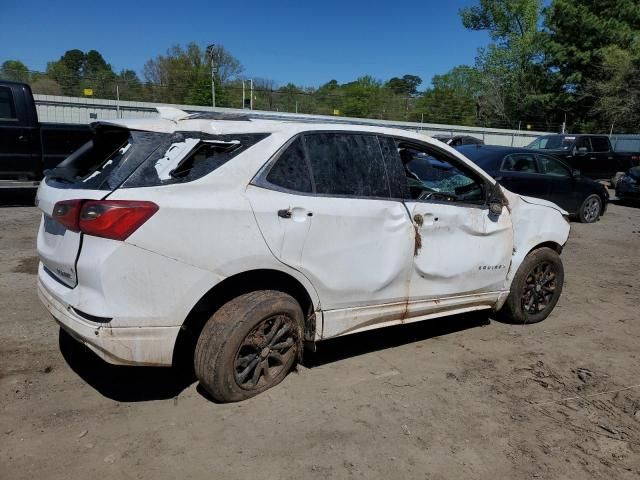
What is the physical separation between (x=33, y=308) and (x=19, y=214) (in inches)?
211

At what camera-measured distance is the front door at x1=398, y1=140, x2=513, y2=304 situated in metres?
3.82

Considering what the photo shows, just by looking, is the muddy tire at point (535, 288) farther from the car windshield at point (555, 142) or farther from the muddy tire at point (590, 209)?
the car windshield at point (555, 142)

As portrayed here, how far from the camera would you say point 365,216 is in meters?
3.45

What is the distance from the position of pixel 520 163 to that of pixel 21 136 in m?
9.12

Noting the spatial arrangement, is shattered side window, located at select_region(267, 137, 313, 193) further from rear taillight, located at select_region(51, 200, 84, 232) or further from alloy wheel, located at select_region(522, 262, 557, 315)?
alloy wheel, located at select_region(522, 262, 557, 315)

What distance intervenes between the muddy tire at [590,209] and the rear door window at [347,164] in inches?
357

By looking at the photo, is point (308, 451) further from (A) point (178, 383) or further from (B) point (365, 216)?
(B) point (365, 216)

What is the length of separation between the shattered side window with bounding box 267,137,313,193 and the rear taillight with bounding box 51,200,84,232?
3.49 feet

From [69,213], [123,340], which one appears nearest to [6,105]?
[69,213]

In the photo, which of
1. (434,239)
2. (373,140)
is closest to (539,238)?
(434,239)

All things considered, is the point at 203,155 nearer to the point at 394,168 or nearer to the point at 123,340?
the point at 123,340

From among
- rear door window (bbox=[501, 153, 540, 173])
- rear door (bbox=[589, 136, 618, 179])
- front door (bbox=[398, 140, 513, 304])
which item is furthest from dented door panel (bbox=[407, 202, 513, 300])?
rear door (bbox=[589, 136, 618, 179])

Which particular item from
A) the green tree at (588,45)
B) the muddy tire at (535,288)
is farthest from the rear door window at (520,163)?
the green tree at (588,45)

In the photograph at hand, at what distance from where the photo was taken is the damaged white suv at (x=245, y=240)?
9.05 feet
